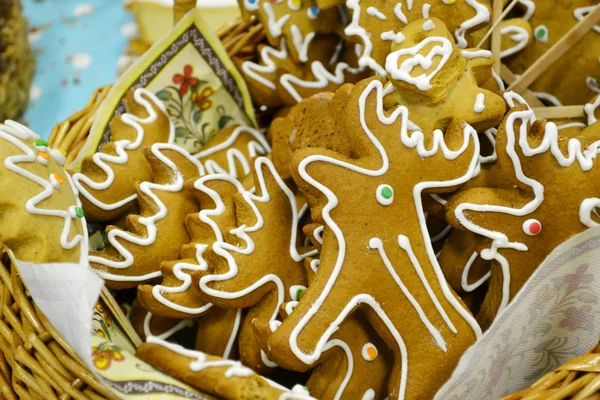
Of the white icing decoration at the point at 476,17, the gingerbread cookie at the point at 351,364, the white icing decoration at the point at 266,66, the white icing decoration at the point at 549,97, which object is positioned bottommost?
the gingerbread cookie at the point at 351,364

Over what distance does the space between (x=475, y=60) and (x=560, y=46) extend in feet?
0.56

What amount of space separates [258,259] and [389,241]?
0.62 feet

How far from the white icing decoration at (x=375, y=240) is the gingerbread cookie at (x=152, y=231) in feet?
0.84

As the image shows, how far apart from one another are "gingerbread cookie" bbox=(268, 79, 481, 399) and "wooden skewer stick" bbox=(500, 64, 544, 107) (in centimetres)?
27

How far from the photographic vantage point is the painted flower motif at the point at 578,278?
746mm

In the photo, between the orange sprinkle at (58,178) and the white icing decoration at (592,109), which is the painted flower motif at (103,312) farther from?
the white icing decoration at (592,109)

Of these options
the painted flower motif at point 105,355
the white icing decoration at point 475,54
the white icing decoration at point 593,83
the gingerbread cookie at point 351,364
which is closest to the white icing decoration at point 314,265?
the gingerbread cookie at point 351,364

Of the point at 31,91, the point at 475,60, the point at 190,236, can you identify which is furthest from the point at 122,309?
the point at 31,91

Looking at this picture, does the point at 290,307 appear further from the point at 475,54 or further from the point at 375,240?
the point at 475,54

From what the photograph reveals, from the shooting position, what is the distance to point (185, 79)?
3.72 ft

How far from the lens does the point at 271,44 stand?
45.8 inches

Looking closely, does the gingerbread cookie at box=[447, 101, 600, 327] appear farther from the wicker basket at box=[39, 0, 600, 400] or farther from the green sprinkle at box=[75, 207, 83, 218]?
the green sprinkle at box=[75, 207, 83, 218]

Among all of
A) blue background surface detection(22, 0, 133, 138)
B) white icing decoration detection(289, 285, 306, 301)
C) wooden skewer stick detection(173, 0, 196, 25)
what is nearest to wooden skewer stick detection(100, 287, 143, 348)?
white icing decoration detection(289, 285, 306, 301)

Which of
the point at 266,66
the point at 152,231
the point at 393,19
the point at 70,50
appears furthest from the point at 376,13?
the point at 70,50
